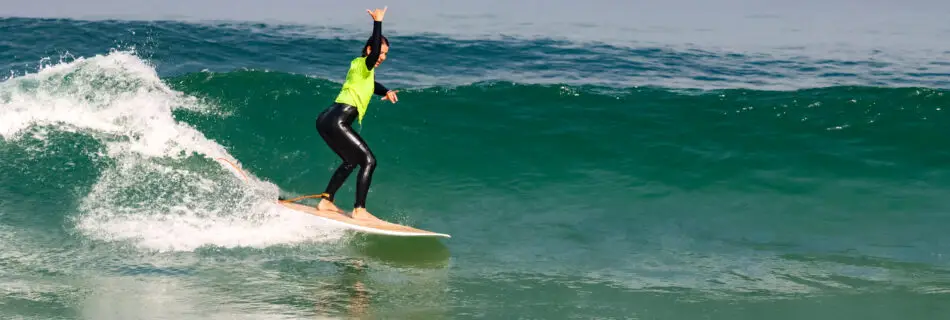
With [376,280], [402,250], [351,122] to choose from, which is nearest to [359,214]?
[402,250]

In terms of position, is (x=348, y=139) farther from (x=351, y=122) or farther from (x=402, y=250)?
(x=402, y=250)

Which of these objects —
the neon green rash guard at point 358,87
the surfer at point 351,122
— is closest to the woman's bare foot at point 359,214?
the surfer at point 351,122

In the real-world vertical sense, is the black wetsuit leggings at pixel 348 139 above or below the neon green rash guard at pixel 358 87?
below

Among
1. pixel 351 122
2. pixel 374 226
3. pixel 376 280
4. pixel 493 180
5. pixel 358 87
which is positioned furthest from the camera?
pixel 493 180

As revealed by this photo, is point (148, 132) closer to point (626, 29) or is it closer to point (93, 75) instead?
point (93, 75)

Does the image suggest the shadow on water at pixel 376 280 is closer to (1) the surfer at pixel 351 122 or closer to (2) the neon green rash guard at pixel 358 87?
(1) the surfer at pixel 351 122

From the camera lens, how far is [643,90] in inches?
535

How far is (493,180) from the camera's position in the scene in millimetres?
10445

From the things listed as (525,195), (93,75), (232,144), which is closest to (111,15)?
(93,75)

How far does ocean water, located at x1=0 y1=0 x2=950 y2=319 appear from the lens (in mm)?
6645

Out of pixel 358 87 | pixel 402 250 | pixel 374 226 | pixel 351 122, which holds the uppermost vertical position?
pixel 358 87

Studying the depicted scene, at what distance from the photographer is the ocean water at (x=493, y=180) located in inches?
262

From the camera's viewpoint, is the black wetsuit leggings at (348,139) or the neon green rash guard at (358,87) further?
the black wetsuit leggings at (348,139)

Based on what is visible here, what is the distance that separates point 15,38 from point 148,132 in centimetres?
923
